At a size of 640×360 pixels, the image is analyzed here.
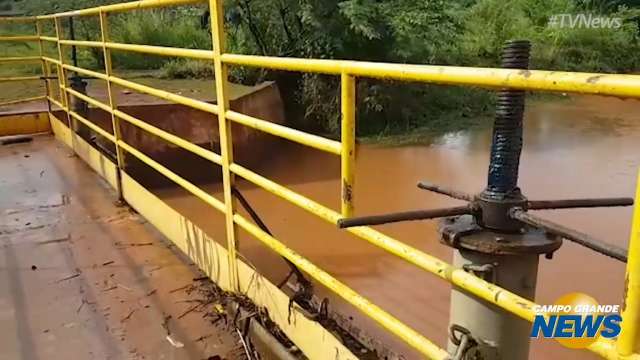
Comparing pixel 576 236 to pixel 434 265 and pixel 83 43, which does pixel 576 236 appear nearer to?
→ pixel 434 265

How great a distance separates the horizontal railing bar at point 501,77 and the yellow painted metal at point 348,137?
4 cm

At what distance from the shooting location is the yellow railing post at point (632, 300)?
2.79 feet

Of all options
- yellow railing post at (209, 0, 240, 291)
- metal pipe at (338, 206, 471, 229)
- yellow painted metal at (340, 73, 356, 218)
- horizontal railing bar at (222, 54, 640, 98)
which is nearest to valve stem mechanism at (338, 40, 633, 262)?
metal pipe at (338, 206, 471, 229)

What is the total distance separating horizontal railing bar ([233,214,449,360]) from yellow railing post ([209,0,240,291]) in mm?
191

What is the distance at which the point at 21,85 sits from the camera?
855 centimetres

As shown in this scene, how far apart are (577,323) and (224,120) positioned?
59.5 inches

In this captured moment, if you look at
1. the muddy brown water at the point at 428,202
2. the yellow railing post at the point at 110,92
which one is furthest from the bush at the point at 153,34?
the yellow railing post at the point at 110,92

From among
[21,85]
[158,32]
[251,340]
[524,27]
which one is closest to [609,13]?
[524,27]

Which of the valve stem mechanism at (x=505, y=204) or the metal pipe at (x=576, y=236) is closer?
the metal pipe at (x=576, y=236)

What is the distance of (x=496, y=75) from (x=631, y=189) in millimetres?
5623

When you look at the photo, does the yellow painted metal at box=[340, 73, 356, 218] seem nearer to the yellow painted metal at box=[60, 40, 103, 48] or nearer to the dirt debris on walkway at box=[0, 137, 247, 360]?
the dirt debris on walkway at box=[0, 137, 247, 360]

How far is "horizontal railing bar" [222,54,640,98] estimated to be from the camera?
2.83ft

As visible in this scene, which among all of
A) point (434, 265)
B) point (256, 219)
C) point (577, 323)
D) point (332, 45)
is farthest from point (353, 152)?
point (332, 45)

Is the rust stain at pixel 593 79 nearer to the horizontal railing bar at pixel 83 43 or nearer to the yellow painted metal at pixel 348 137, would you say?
the yellow painted metal at pixel 348 137
